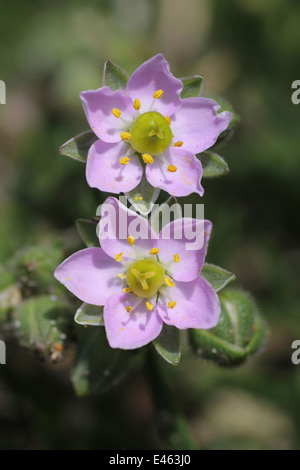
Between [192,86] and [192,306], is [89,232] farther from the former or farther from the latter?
[192,86]

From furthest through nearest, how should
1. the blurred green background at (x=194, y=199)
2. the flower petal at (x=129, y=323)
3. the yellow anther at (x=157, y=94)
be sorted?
the blurred green background at (x=194, y=199), the yellow anther at (x=157, y=94), the flower petal at (x=129, y=323)

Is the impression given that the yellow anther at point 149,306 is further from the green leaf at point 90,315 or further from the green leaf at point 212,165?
the green leaf at point 212,165

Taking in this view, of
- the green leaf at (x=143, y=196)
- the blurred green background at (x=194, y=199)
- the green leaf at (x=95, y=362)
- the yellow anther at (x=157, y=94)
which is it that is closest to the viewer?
the green leaf at (x=143, y=196)

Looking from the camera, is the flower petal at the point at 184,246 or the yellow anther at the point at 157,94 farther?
the yellow anther at the point at 157,94

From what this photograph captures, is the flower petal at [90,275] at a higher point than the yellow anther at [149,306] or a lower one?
higher

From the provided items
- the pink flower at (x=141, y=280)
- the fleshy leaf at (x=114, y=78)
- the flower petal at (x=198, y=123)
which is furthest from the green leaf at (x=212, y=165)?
the fleshy leaf at (x=114, y=78)

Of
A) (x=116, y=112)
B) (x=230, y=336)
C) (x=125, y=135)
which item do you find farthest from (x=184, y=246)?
(x=116, y=112)

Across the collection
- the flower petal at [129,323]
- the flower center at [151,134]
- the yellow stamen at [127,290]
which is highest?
the flower center at [151,134]

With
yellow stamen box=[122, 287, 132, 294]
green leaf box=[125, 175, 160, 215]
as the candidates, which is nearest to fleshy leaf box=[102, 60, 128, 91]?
green leaf box=[125, 175, 160, 215]
